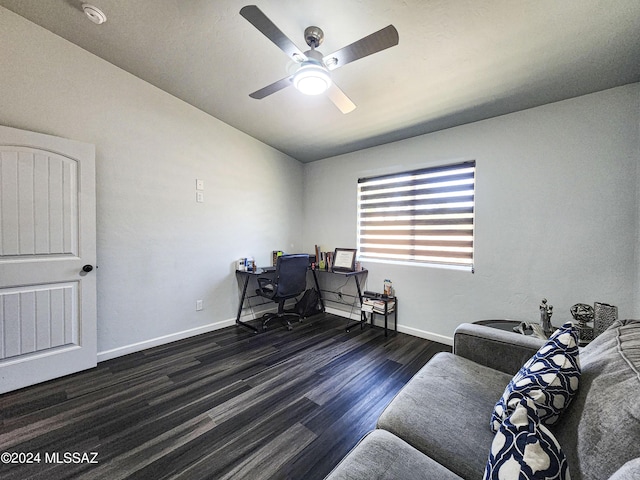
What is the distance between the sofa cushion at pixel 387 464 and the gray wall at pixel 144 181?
8.65ft

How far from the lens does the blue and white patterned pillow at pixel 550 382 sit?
85 centimetres

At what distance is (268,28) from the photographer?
1.37 m

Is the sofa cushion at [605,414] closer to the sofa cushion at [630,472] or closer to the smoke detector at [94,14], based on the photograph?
the sofa cushion at [630,472]

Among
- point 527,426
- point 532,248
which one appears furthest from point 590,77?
point 527,426

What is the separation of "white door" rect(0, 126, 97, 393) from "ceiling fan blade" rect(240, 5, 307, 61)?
1.94 metres

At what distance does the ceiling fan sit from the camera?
134 cm

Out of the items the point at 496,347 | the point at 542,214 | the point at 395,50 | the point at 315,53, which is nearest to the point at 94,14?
the point at 315,53

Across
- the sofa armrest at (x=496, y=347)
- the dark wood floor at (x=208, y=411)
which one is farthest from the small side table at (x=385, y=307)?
the sofa armrest at (x=496, y=347)

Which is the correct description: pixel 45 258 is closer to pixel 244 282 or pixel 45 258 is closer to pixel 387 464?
pixel 244 282

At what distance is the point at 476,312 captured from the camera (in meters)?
2.65

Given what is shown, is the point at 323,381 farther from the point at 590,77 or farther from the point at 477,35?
the point at 590,77

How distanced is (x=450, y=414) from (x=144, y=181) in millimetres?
3166

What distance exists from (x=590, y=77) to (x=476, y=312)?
2.15m

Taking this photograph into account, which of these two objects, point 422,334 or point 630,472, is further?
point 422,334
